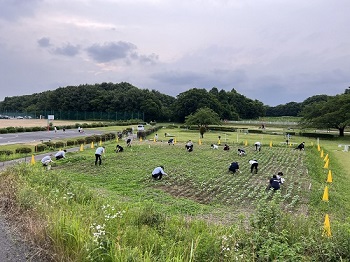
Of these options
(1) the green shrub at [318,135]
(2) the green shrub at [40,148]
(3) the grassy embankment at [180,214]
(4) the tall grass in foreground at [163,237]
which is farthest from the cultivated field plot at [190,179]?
(1) the green shrub at [318,135]

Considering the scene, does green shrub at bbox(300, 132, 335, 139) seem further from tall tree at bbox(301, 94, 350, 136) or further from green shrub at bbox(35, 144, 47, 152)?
green shrub at bbox(35, 144, 47, 152)

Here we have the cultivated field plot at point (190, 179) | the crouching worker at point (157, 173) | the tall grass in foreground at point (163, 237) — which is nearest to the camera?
the tall grass in foreground at point (163, 237)

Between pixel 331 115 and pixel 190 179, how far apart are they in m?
44.9

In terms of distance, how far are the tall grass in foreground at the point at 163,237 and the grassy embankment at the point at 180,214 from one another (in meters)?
0.02

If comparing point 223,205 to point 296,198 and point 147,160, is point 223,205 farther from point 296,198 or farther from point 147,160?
point 147,160

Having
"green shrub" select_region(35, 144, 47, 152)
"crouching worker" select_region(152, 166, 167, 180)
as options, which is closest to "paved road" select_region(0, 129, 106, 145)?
"green shrub" select_region(35, 144, 47, 152)

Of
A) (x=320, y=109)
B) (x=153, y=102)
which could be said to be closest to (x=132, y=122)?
(x=153, y=102)

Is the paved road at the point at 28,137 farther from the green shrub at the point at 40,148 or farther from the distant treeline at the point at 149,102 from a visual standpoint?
the distant treeline at the point at 149,102

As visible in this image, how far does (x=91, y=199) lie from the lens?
8430 millimetres

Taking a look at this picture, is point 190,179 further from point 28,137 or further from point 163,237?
point 28,137

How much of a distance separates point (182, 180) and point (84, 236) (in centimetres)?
1173

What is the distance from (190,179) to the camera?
54.7 feet

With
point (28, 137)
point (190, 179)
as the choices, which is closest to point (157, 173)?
point (190, 179)

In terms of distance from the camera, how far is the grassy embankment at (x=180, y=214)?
193 inches
